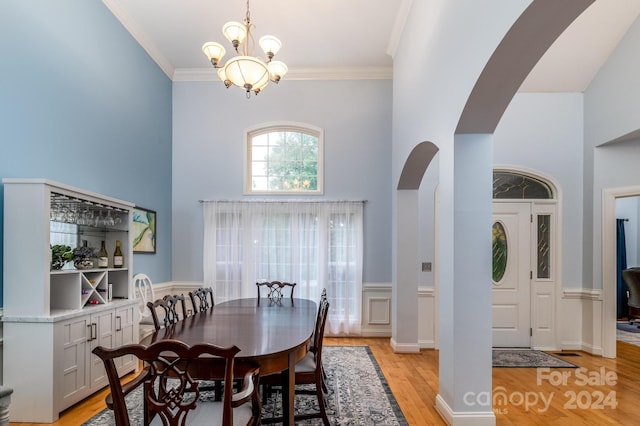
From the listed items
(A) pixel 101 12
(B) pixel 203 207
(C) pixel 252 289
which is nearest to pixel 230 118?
(B) pixel 203 207

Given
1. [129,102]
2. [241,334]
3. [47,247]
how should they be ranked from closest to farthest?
[241,334] < [47,247] < [129,102]

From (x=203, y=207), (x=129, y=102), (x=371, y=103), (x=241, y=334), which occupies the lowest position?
(x=241, y=334)

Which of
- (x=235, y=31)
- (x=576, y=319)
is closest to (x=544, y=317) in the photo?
(x=576, y=319)

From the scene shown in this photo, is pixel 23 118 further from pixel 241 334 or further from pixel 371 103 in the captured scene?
pixel 371 103

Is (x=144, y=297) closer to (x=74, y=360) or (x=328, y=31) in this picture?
(x=74, y=360)

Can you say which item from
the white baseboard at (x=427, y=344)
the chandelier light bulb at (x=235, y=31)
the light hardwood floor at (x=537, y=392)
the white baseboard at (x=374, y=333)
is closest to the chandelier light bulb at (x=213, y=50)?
the chandelier light bulb at (x=235, y=31)

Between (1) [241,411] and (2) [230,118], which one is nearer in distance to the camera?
(1) [241,411]

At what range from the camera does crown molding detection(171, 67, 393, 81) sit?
5.50 metres

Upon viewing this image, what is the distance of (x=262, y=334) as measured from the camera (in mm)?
2402

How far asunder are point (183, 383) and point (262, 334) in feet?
2.85

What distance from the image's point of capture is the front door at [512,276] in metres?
4.92

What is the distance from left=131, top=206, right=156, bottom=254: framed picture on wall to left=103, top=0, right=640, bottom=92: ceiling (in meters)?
2.19

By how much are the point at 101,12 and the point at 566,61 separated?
219 inches

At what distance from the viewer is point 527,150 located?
4.98 m
